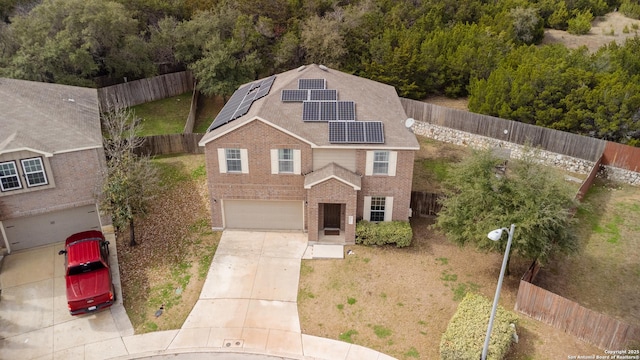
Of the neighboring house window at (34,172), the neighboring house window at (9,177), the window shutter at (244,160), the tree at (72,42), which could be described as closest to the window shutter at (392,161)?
the window shutter at (244,160)

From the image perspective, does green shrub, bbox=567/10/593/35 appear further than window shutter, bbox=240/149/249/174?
Yes

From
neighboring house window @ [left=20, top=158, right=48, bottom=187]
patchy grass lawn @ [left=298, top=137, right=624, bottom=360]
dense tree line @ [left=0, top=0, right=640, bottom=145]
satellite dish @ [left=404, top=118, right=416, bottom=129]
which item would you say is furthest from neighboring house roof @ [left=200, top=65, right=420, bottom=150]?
dense tree line @ [left=0, top=0, right=640, bottom=145]

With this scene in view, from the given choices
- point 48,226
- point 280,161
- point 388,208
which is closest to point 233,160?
point 280,161

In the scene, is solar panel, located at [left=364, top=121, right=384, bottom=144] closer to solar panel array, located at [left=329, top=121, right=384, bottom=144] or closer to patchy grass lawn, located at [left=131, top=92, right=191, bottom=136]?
solar panel array, located at [left=329, top=121, right=384, bottom=144]

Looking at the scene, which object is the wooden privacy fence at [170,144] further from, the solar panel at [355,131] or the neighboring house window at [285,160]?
the solar panel at [355,131]

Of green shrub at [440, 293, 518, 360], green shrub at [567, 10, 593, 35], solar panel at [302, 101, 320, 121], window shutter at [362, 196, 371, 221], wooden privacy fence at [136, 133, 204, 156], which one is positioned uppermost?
green shrub at [567, 10, 593, 35]

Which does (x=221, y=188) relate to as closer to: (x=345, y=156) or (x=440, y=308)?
(x=345, y=156)

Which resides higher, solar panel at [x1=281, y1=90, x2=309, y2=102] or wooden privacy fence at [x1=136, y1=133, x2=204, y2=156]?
solar panel at [x1=281, y1=90, x2=309, y2=102]
